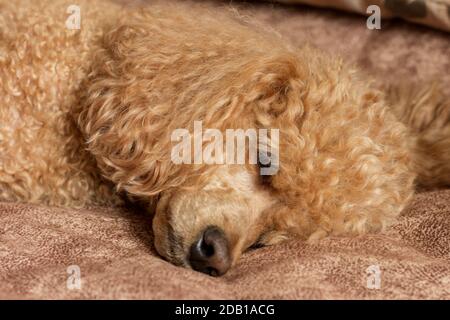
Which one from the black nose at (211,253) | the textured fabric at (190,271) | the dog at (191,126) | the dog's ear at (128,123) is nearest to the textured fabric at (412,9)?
the dog at (191,126)

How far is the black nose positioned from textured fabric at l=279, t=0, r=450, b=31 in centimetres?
123

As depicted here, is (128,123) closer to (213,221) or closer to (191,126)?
(191,126)

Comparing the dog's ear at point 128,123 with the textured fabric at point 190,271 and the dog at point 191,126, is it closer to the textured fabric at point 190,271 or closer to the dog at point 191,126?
the dog at point 191,126

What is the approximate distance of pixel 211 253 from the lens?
52.6 inches

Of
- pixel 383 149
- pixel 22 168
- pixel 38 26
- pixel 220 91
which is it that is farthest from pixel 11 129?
pixel 383 149

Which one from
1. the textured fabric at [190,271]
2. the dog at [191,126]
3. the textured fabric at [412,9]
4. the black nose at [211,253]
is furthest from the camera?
the textured fabric at [412,9]

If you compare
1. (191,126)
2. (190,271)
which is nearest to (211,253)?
(190,271)

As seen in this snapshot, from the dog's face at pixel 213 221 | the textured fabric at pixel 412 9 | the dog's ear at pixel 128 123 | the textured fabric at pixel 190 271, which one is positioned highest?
the textured fabric at pixel 412 9

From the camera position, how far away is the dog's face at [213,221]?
134cm

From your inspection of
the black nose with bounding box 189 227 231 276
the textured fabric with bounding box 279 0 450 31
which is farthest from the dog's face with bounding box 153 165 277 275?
the textured fabric with bounding box 279 0 450 31

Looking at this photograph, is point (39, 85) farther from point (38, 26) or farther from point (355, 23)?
point (355, 23)

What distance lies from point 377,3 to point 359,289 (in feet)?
4.33

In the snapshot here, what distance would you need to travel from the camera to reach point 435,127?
1938 millimetres

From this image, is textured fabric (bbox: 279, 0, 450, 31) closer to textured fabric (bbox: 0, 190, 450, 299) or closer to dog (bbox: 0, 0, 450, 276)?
dog (bbox: 0, 0, 450, 276)
